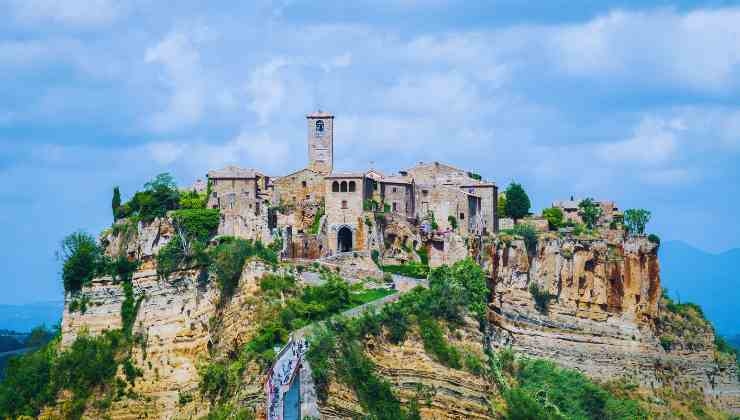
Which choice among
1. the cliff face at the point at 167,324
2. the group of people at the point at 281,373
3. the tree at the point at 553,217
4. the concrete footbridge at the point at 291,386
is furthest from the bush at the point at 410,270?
the tree at the point at 553,217

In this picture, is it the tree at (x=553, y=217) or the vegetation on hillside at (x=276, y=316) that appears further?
the tree at (x=553, y=217)

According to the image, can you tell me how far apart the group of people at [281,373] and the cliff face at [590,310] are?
50.3ft

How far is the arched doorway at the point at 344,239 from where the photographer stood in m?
66.6

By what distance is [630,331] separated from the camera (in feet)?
238

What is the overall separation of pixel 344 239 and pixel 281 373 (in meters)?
15.0

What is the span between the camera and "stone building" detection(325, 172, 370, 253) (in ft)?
218

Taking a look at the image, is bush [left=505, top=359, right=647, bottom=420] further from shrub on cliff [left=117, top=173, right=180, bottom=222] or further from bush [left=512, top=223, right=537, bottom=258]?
shrub on cliff [left=117, top=173, right=180, bottom=222]

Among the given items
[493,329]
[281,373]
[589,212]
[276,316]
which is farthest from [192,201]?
[589,212]

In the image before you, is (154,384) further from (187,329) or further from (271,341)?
(271,341)

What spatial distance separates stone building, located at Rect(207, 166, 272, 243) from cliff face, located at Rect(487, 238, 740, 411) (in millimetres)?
11664

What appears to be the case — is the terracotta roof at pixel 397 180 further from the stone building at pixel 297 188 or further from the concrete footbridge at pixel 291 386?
the concrete footbridge at pixel 291 386

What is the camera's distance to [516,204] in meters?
76.4

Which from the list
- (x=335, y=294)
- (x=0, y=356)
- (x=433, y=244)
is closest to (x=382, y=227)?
(x=433, y=244)

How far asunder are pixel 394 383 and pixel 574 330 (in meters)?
17.6
